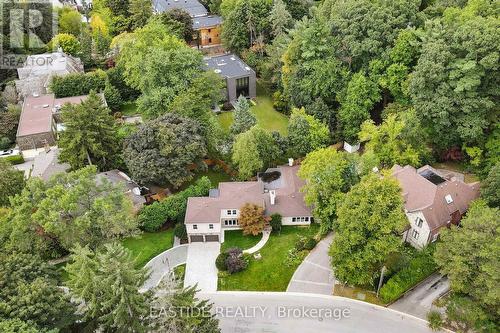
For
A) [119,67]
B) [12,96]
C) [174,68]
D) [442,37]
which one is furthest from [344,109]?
[12,96]

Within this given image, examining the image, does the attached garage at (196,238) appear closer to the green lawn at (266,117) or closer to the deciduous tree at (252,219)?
the deciduous tree at (252,219)

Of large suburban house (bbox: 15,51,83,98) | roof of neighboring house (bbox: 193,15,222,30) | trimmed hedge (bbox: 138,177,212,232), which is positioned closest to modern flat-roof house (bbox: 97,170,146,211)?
trimmed hedge (bbox: 138,177,212,232)

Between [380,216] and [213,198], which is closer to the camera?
[380,216]

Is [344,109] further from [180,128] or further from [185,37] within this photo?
[185,37]

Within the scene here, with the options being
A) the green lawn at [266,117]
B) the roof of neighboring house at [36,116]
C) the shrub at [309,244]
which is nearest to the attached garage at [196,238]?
the shrub at [309,244]

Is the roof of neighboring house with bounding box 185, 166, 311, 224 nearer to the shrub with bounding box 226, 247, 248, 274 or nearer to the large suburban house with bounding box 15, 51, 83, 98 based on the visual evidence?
the shrub with bounding box 226, 247, 248, 274
